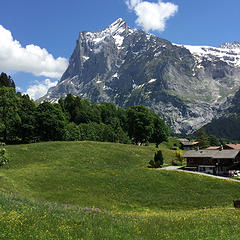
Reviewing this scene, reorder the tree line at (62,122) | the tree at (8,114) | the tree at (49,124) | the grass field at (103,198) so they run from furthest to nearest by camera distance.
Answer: the tree at (49,124), the tree line at (62,122), the tree at (8,114), the grass field at (103,198)

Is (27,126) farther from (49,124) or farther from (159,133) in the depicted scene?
(159,133)

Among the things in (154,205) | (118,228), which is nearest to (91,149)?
(154,205)

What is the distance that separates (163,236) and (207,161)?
213ft

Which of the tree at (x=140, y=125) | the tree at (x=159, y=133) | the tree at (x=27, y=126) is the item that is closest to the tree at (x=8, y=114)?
the tree at (x=27, y=126)

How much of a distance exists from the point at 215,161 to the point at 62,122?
51976mm

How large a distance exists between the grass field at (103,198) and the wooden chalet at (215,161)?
44.8 ft

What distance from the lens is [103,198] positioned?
1665 inches

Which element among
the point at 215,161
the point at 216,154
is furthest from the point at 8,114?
the point at 216,154

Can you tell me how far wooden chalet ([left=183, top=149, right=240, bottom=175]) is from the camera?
73.3 metres

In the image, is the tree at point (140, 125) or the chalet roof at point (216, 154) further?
the tree at point (140, 125)

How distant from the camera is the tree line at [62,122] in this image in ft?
271

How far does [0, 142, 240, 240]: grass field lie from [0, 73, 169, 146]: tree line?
13085 millimetres

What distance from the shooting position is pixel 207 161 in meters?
76.4

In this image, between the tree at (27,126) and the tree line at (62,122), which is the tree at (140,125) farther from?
the tree at (27,126)
